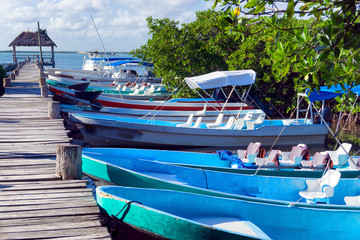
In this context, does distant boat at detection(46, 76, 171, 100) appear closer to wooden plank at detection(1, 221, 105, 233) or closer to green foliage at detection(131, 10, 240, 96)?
green foliage at detection(131, 10, 240, 96)

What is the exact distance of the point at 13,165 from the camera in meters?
6.33

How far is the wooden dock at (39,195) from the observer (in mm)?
4234

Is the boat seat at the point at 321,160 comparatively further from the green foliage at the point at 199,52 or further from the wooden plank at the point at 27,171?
the green foliage at the point at 199,52

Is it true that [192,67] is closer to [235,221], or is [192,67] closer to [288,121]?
[288,121]

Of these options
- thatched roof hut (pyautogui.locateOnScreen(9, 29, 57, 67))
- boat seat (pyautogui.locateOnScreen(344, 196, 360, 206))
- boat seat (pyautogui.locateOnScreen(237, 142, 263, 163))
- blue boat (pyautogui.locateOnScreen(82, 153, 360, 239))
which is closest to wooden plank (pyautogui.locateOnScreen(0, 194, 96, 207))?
blue boat (pyautogui.locateOnScreen(82, 153, 360, 239))

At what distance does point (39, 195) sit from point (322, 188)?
4535 millimetres

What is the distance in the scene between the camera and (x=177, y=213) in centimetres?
569

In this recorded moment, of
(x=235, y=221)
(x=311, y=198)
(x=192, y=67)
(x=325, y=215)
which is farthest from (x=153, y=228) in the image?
(x=192, y=67)

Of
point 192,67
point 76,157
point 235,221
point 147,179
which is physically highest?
point 192,67

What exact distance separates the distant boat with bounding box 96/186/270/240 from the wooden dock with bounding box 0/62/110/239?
405mm

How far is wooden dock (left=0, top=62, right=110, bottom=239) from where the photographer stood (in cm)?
423

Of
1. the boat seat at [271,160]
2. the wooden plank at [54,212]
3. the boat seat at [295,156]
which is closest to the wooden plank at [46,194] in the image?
the wooden plank at [54,212]

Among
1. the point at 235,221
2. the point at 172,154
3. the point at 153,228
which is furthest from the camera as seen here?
the point at 172,154

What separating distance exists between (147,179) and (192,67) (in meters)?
11.5
